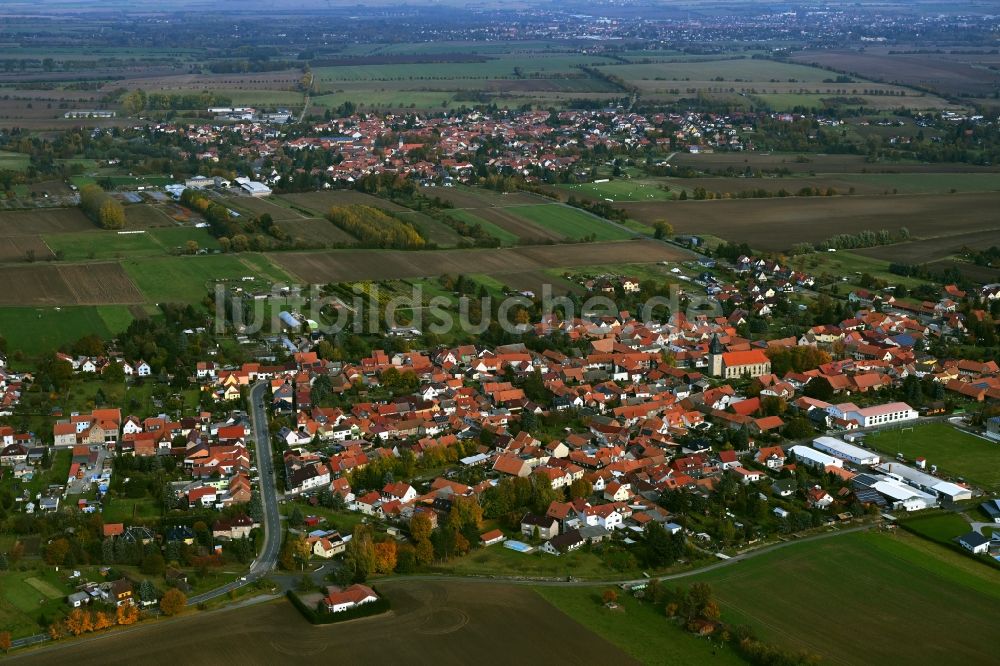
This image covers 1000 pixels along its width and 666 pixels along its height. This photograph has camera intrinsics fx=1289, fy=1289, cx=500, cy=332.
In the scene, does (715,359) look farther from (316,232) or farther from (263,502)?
(316,232)

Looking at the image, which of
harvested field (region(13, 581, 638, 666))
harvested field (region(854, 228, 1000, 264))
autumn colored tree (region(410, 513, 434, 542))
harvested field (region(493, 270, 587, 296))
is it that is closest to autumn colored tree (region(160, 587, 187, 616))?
harvested field (region(13, 581, 638, 666))

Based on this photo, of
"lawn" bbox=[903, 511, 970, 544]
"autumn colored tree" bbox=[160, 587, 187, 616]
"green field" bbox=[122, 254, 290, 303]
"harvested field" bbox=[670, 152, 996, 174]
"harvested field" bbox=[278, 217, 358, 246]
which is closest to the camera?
"autumn colored tree" bbox=[160, 587, 187, 616]

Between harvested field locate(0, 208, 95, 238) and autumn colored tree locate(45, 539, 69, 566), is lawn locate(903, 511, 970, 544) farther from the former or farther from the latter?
harvested field locate(0, 208, 95, 238)

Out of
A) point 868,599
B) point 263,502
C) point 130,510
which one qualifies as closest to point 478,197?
point 263,502

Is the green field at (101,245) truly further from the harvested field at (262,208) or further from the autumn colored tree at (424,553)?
the autumn colored tree at (424,553)

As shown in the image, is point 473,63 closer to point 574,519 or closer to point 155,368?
point 155,368

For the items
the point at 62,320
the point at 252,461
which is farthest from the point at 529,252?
the point at 252,461

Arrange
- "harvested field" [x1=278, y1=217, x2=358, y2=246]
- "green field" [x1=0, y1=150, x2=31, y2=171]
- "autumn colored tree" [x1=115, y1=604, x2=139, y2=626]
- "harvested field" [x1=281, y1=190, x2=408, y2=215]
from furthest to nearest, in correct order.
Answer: "green field" [x1=0, y1=150, x2=31, y2=171] < "harvested field" [x1=281, y1=190, x2=408, y2=215] < "harvested field" [x1=278, y1=217, x2=358, y2=246] < "autumn colored tree" [x1=115, y1=604, x2=139, y2=626]
